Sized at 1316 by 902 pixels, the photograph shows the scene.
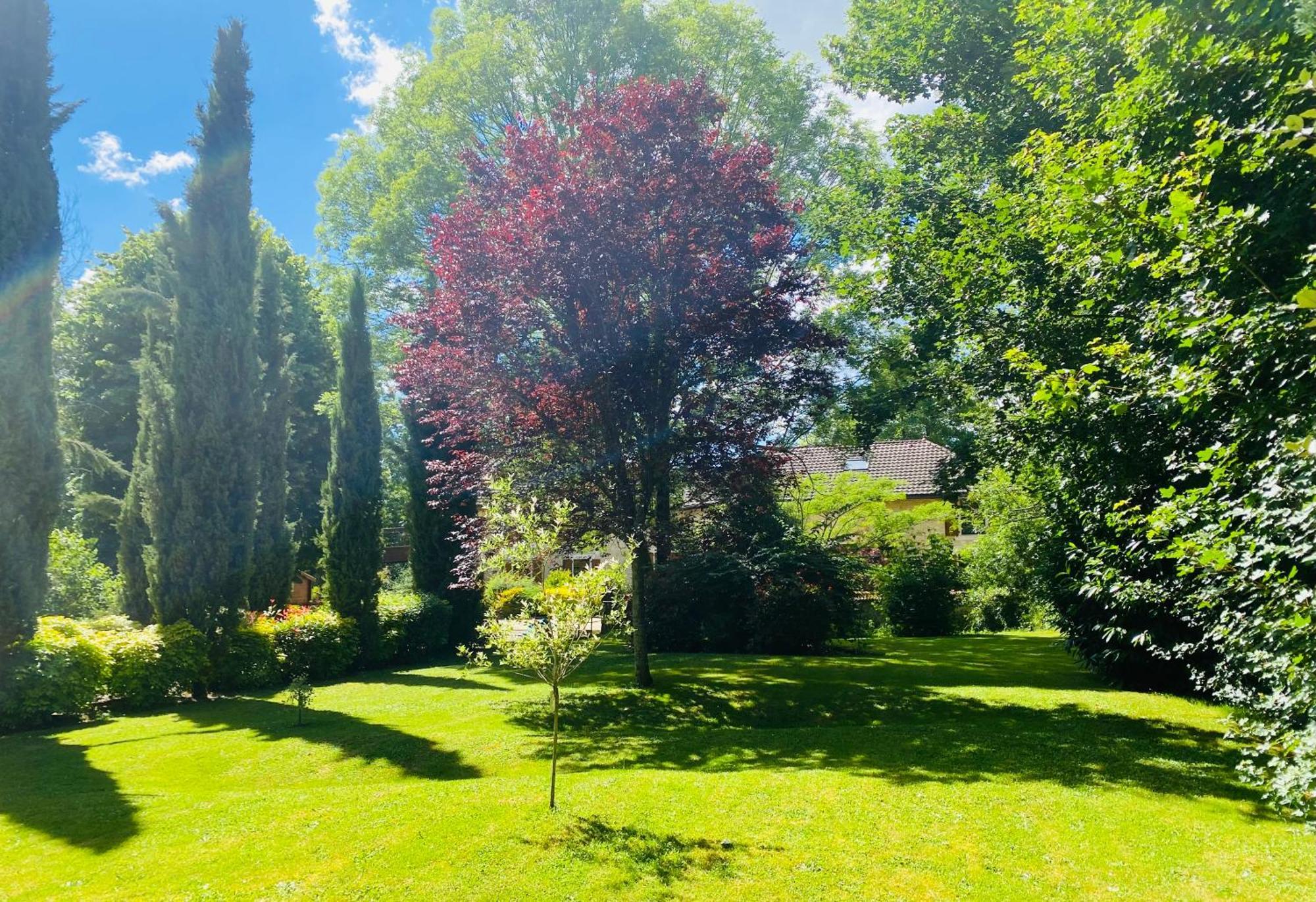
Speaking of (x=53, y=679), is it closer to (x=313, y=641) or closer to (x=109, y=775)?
(x=109, y=775)

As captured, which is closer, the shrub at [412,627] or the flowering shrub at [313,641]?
the flowering shrub at [313,641]

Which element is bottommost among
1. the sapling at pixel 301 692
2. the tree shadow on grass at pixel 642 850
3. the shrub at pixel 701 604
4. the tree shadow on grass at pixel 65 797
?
the tree shadow on grass at pixel 642 850

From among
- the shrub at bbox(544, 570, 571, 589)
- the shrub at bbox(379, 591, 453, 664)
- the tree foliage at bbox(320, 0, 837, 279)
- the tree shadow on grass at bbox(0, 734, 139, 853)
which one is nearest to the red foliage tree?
the shrub at bbox(544, 570, 571, 589)

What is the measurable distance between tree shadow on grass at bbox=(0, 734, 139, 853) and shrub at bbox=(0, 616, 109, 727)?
1048mm

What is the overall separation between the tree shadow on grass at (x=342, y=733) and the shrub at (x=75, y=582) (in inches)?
194

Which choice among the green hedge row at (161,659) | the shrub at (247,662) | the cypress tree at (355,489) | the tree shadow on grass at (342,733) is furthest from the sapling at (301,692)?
the cypress tree at (355,489)

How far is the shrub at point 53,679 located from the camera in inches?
373

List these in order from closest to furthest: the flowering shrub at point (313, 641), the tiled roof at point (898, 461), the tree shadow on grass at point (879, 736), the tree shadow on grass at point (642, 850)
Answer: the tree shadow on grass at point (642, 850) → the tree shadow on grass at point (879, 736) → the flowering shrub at point (313, 641) → the tiled roof at point (898, 461)

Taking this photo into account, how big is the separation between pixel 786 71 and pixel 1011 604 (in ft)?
57.9

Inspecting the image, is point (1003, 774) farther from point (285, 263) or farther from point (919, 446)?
point (285, 263)

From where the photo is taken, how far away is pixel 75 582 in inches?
592

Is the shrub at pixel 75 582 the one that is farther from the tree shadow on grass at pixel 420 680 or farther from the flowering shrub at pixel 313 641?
the tree shadow on grass at pixel 420 680

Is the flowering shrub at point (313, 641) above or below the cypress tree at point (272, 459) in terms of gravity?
below

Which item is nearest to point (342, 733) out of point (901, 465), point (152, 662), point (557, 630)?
point (152, 662)
